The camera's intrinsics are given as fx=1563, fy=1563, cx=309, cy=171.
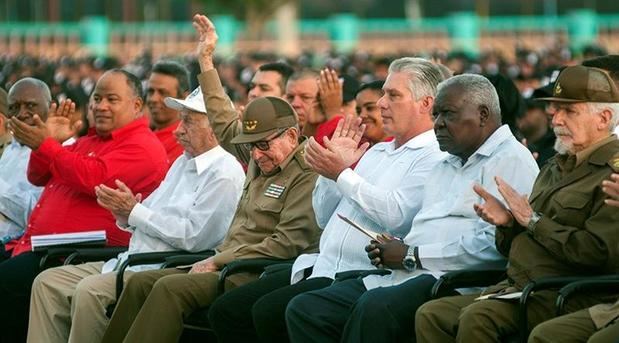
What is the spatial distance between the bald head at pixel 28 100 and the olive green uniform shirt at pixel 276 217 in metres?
2.29

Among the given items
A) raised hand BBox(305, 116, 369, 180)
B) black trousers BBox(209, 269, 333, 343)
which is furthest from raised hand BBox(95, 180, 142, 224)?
raised hand BBox(305, 116, 369, 180)

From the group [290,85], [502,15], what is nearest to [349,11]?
[502,15]

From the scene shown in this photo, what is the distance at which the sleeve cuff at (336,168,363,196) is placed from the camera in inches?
297

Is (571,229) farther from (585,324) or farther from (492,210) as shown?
(585,324)

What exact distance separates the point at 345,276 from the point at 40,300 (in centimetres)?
215

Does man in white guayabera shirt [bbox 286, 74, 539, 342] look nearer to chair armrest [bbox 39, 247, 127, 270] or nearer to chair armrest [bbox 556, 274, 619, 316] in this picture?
chair armrest [bbox 556, 274, 619, 316]

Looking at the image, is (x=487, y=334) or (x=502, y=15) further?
(x=502, y=15)

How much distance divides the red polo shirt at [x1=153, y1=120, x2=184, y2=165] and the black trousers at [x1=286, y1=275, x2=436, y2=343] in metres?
2.92

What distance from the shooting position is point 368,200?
7.52 metres

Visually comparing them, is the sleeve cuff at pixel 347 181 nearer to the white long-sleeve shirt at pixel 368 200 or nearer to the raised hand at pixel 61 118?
the white long-sleeve shirt at pixel 368 200

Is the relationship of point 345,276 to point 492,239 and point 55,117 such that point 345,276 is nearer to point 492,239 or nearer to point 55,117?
point 492,239

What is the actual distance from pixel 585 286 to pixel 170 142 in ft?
14.3

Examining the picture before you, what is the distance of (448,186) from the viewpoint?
7441 millimetres

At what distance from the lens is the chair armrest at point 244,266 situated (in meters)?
8.02
